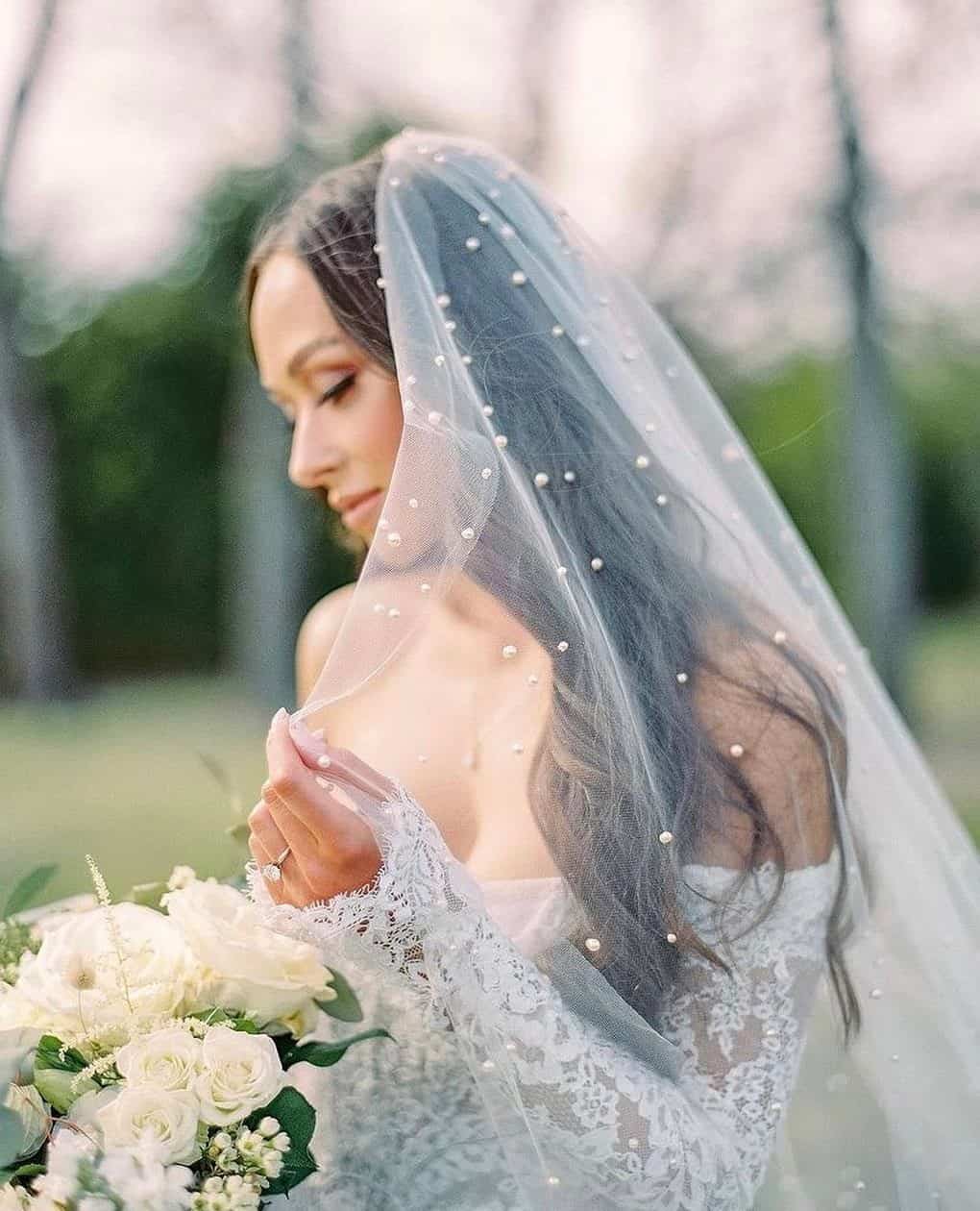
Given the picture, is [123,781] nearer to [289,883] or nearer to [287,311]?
[287,311]

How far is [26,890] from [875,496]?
849 centimetres

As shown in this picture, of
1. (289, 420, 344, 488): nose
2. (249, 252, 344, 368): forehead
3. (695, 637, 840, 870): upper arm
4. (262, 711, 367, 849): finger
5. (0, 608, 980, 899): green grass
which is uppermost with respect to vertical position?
(249, 252, 344, 368): forehead

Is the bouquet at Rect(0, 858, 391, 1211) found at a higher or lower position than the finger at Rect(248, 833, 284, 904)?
lower

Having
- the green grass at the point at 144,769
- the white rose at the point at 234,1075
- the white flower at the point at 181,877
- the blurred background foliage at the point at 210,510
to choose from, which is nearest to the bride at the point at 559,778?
the white rose at the point at 234,1075

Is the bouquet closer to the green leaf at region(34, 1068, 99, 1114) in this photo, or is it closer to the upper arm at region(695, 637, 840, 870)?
the green leaf at region(34, 1068, 99, 1114)

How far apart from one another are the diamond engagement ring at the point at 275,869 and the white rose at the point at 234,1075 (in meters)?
0.18

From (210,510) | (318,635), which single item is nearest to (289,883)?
(318,635)

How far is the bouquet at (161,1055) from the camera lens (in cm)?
149

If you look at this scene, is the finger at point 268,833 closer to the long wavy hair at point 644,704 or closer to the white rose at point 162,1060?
the white rose at point 162,1060

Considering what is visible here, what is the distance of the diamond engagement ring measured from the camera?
167 centimetres

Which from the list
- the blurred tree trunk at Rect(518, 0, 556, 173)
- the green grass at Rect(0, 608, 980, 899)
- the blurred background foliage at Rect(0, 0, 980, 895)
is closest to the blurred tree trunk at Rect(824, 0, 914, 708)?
the blurred background foliage at Rect(0, 0, 980, 895)

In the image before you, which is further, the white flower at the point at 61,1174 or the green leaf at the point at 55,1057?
the green leaf at the point at 55,1057

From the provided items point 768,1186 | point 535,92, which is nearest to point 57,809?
point 535,92

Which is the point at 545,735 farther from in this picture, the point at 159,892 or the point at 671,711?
the point at 159,892
